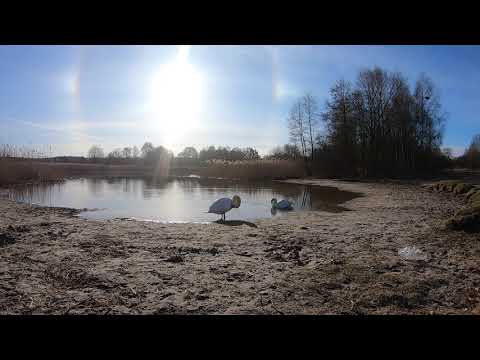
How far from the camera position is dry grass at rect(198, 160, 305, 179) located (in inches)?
1054

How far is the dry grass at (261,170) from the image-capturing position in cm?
2677

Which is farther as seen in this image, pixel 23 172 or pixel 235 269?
pixel 23 172

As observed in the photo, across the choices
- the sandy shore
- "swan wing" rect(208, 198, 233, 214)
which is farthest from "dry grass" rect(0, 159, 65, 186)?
"swan wing" rect(208, 198, 233, 214)

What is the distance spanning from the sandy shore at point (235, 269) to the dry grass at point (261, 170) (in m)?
20.2

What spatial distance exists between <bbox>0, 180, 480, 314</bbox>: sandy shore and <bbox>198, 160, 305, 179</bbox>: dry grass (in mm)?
20207

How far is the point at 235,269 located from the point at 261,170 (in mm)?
23174

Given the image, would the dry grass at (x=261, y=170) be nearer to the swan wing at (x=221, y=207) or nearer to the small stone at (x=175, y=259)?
the swan wing at (x=221, y=207)

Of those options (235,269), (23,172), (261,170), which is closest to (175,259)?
(235,269)

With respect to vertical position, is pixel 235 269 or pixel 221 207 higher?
pixel 221 207

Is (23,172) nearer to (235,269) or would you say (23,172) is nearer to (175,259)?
(175,259)

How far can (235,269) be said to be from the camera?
12.7ft

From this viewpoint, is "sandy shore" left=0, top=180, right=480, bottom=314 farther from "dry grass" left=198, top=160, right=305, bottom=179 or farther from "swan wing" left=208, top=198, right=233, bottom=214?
"dry grass" left=198, top=160, right=305, bottom=179

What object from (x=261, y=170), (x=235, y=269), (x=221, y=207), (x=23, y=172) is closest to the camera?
(x=235, y=269)
